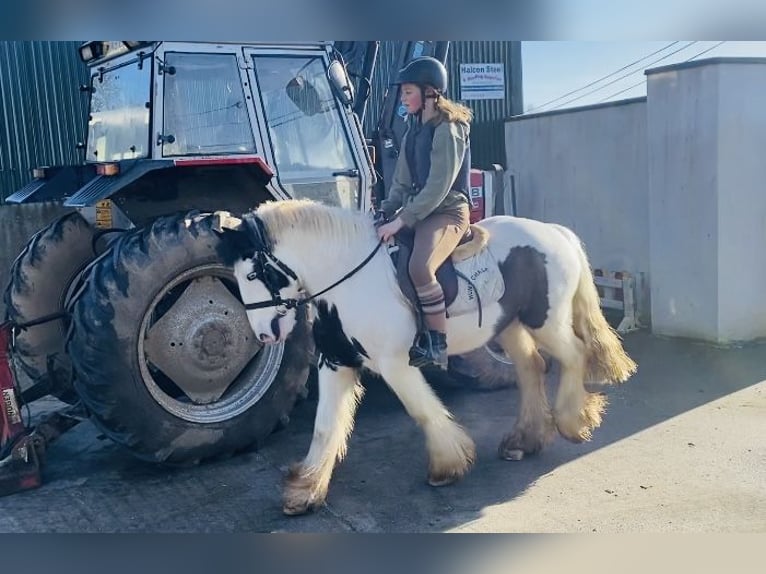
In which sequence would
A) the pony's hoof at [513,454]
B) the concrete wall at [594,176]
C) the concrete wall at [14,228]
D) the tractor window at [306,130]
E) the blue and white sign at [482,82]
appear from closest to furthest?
the pony's hoof at [513,454], the tractor window at [306,130], the blue and white sign at [482,82], the concrete wall at [594,176], the concrete wall at [14,228]

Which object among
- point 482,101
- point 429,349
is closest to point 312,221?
point 429,349

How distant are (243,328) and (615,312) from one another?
3925 millimetres

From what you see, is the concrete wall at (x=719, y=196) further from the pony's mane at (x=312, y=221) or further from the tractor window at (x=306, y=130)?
the pony's mane at (x=312, y=221)

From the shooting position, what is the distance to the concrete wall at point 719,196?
609cm

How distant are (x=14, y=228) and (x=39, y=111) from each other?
4.04ft

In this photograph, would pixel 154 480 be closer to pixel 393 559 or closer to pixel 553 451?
pixel 393 559

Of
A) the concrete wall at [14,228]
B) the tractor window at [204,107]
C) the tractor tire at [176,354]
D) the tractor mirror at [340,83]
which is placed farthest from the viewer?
the concrete wall at [14,228]

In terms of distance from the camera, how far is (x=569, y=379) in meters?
4.41

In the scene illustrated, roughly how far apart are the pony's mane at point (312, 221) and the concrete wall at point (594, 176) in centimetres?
354

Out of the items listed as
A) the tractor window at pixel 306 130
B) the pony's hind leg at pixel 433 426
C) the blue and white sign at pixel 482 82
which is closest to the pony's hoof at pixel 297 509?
the pony's hind leg at pixel 433 426

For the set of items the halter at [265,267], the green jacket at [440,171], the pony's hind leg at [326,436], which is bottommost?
the pony's hind leg at [326,436]

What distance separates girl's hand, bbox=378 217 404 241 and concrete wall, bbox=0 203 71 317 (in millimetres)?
4654

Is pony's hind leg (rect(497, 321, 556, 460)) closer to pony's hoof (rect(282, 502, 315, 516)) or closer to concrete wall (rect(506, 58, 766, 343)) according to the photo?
pony's hoof (rect(282, 502, 315, 516))
